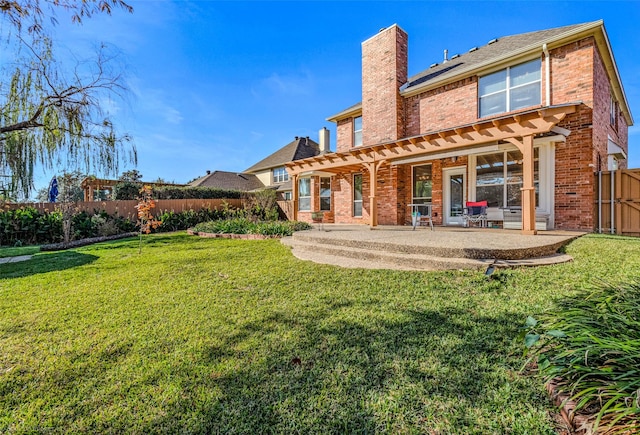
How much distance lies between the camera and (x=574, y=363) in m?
1.88

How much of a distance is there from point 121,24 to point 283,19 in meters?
5.80

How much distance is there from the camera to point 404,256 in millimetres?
5406

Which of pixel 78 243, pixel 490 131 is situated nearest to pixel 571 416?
pixel 490 131

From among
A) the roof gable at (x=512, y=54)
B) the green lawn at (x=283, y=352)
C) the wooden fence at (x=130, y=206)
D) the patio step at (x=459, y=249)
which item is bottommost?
the green lawn at (x=283, y=352)

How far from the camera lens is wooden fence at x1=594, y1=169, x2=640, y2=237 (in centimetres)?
834

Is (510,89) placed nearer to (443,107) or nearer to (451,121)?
(451,121)

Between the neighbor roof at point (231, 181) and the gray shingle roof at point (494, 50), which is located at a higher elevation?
the gray shingle roof at point (494, 50)

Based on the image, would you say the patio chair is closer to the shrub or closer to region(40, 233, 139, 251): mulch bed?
the shrub

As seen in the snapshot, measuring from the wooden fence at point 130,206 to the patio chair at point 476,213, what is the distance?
12.4 meters

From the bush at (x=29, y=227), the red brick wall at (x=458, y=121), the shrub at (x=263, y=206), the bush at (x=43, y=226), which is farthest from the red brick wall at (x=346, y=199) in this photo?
the bush at (x=29, y=227)

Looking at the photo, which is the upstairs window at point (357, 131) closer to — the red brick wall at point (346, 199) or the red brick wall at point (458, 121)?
the red brick wall at point (458, 121)

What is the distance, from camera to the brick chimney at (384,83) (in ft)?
40.6

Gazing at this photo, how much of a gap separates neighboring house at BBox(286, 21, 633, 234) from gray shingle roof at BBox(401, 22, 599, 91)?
0.08m

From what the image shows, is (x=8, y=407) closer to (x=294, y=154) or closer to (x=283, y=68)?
(x=283, y=68)
